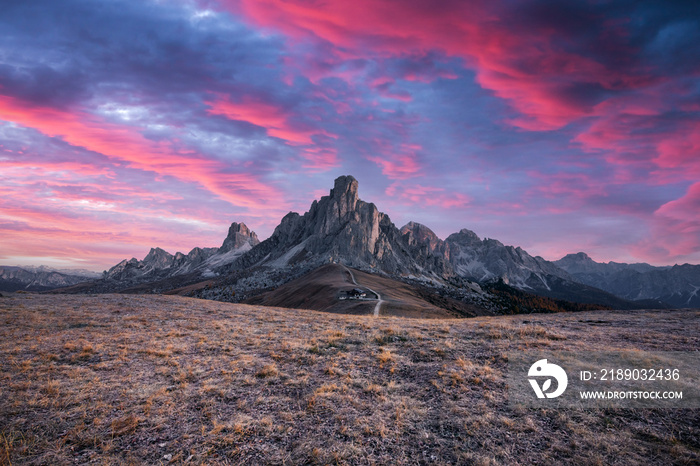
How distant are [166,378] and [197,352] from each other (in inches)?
156

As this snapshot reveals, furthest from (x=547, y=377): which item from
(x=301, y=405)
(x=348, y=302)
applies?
(x=348, y=302)

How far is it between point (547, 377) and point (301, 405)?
10.8 metres

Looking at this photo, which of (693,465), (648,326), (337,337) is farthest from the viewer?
(648,326)

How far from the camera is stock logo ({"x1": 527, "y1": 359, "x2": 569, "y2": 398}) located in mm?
11156

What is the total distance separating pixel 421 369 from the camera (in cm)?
1409

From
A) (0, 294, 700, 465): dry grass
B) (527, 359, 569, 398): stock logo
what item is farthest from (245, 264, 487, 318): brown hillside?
(527, 359, 569, 398): stock logo

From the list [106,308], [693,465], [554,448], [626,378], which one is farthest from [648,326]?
[106,308]

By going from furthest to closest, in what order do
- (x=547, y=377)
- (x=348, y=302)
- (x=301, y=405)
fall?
(x=348, y=302), (x=547, y=377), (x=301, y=405)

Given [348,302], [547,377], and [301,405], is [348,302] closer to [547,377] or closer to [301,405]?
[547,377]

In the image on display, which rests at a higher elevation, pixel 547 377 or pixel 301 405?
pixel 547 377

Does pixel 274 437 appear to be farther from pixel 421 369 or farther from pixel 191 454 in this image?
pixel 421 369

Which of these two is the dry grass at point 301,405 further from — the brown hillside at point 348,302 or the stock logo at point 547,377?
the brown hillside at point 348,302

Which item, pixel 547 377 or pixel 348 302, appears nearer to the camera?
pixel 547 377

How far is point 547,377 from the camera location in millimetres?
12289
